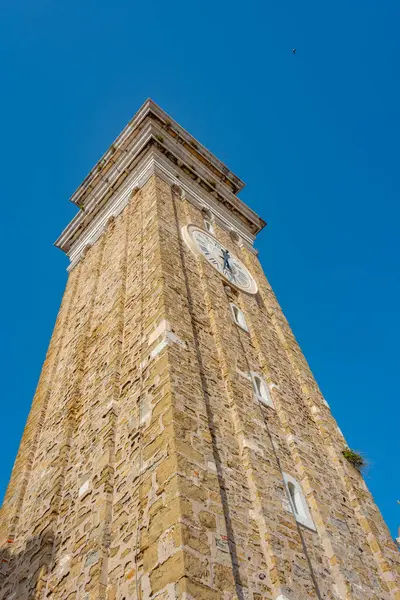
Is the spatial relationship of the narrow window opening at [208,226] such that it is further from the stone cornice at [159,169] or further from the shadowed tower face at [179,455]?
the shadowed tower face at [179,455]

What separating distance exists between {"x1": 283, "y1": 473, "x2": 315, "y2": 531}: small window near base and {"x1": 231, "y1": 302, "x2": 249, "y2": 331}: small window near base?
12.7ft

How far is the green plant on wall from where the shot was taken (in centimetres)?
1017

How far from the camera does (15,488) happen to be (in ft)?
31.5

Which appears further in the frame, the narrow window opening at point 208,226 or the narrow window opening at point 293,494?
the narrow window opening at point 208,226

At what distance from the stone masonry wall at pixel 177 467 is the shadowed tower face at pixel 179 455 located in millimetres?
27

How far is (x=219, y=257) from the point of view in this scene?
44.3 feet

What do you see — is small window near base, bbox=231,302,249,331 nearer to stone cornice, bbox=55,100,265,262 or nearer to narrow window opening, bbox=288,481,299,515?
narrow window opening, bbox=288,481,299,515

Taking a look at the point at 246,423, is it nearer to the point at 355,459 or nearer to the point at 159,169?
the point at 355,459

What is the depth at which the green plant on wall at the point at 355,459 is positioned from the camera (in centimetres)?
1017

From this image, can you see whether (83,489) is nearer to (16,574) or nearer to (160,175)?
(16,574)

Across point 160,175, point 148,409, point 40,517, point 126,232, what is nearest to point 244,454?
point 148,409

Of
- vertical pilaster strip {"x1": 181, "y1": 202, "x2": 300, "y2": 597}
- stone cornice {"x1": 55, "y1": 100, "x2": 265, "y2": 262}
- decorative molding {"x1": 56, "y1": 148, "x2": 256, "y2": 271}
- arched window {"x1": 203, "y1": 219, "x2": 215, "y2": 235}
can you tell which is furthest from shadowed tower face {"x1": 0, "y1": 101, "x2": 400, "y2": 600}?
stone cornice {"x1": 55, "y1": 100, "x2": 265, "y2": 262}

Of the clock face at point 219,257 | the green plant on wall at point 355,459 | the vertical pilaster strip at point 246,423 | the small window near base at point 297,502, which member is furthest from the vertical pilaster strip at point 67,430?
the green plant on wall at point 355,459

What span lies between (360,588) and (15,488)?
589cm
